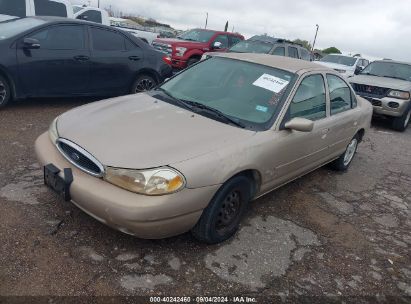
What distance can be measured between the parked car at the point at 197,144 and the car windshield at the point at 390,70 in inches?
251

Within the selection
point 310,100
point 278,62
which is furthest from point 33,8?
point 310,100

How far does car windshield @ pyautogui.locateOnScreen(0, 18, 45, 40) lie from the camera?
5.91 meters

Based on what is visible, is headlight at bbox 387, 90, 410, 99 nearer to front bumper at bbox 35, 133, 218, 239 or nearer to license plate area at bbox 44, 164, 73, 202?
front bumper at bbox 35, 133, 218, 239

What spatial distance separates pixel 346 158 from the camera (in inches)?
223

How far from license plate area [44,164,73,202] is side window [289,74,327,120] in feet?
6.98

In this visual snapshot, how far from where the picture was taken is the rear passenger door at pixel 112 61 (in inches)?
267

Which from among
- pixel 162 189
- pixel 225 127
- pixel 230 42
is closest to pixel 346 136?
pixel 225 127

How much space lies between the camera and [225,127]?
3.36m

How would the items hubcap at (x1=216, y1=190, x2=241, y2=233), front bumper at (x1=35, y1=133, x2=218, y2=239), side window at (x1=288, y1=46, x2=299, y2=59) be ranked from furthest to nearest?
1. side window at (x1=288, y1=46, x2=299, y2=59)
2. hubcap at (x1=216, y1=190, x2=241, y2=233)
3. front bumper at (x1=35, y1=133, x2=218, y2=239)

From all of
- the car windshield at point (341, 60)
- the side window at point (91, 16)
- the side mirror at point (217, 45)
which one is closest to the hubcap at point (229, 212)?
the side window at point (91, 16)

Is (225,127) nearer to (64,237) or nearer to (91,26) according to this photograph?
(64,237)

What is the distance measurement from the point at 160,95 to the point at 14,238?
77.1 inches

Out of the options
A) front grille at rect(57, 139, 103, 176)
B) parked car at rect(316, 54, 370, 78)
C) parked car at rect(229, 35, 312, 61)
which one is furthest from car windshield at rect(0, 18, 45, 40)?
parked car at rect(316, 54, 370, 78)

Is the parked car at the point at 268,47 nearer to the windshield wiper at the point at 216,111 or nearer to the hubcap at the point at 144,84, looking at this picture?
the hubcap at the point at 144,84
